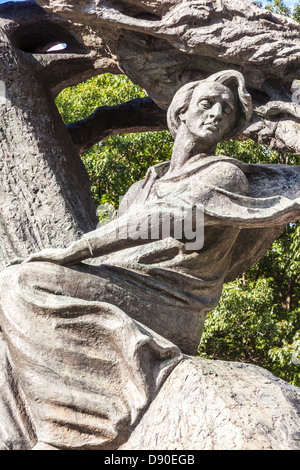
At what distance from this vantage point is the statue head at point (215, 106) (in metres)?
4.21

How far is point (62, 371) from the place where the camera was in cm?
354

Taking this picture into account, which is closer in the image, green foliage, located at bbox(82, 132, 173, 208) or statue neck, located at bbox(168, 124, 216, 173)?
statue neck, located at bbox(168, 124, 216, 173)

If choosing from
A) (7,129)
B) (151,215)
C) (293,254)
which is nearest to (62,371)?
(151,215)

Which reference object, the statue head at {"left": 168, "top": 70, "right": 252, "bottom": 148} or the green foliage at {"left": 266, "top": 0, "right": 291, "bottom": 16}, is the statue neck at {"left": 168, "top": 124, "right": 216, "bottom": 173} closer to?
the statue head at {"left": 168, "top": 70, "right": 252, "bottom": 148}

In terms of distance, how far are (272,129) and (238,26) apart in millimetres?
628

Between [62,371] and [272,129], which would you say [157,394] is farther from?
[272,129]

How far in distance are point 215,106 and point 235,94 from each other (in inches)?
7.2

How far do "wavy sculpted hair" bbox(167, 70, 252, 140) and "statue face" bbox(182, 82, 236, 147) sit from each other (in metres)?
0.06

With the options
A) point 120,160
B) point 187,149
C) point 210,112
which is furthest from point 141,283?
point 120,160

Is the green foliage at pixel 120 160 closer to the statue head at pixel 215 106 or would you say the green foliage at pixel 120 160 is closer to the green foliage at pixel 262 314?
the green foliage at pixel 262 314

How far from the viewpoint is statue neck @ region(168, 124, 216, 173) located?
14.0 feet

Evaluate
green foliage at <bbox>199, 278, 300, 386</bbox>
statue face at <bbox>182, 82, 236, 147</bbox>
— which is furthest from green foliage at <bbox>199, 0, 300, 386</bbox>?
statue face at <bbox>182, 82, 236, 147</bbox>

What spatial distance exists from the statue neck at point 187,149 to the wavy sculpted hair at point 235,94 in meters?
0.12

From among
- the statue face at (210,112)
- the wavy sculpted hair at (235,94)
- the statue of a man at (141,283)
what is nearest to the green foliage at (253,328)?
the statue of a man at (141,283)
